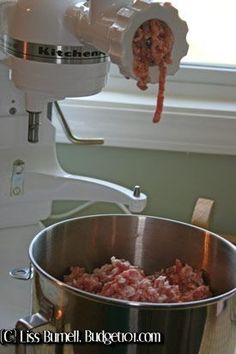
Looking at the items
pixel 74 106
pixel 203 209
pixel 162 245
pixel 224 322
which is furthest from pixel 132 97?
pixel 224 322

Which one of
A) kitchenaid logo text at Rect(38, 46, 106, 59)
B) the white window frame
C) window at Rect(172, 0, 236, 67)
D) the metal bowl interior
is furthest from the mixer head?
window at Rect(172, 0, 236, 67)

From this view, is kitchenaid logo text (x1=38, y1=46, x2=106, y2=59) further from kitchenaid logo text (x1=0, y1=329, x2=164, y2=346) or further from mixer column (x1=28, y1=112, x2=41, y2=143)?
kitchenaid logo text (x1=0, y1=329, x2=164, y2=346)

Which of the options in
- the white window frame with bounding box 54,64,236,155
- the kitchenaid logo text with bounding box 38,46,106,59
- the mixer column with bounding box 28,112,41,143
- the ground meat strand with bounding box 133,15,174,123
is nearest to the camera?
the ground meat strand with bounding box 133,15,174,123

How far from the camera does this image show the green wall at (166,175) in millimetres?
1252

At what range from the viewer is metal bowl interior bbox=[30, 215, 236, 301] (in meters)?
0.83

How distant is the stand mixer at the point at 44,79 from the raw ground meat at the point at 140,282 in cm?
11

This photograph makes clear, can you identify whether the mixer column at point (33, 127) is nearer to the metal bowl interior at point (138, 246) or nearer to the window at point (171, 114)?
the metal bowl interior at point (138, 246)

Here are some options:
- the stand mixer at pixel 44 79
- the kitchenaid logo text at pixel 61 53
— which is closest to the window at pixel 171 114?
the stand mixer at pixel 44 79

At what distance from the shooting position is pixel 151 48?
0.66 m

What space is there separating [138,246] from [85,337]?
0.21 meters

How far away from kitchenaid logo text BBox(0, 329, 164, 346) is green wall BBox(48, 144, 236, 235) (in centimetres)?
55

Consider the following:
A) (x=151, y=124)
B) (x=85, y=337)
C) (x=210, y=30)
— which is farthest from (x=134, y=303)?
(x=210, y=30)

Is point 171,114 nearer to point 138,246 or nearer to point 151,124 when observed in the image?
point 151,124

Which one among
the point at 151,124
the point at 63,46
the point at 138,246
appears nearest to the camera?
the point at 63,46
